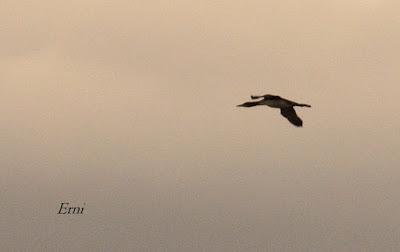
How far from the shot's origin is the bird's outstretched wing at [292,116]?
41188 mm

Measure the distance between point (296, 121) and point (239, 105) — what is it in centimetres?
352

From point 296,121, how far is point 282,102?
1.43 m

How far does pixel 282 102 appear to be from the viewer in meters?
41.0

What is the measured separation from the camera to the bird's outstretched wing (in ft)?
135

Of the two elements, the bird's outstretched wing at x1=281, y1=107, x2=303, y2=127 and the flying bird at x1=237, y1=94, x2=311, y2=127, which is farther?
the bird's outstretched wing at x1=281, y1=107, x2=303, y2=127

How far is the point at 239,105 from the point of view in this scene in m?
40.8

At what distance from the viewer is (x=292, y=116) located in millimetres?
41469

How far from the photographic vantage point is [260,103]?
3909cm

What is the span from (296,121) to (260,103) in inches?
132

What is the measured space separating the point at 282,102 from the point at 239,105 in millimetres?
2509

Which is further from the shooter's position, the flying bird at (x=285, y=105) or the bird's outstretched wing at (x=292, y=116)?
the bird's outstretched wing at (x=292, y=116)

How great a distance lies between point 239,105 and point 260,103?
1.99m
